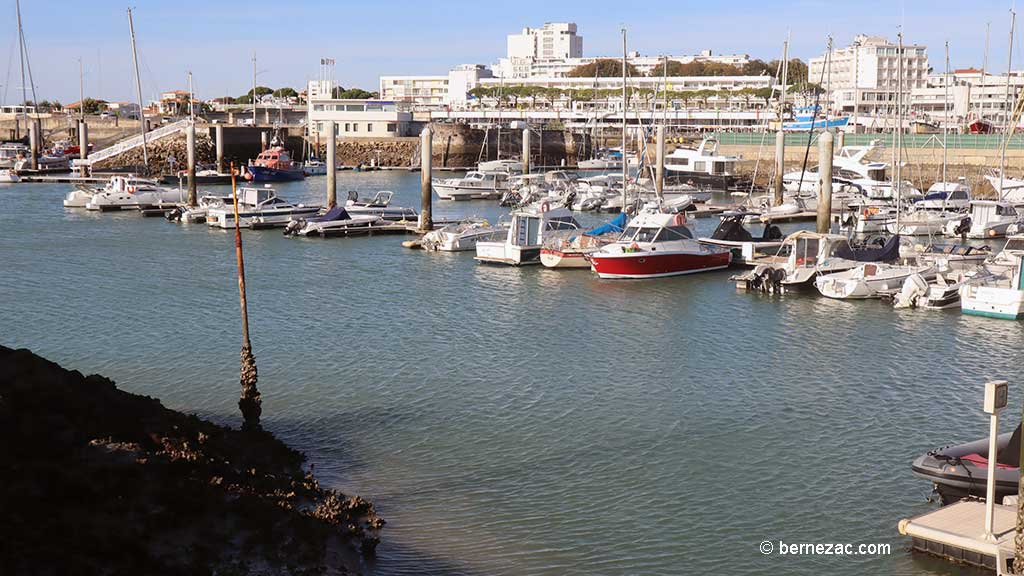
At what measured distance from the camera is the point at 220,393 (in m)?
21.0

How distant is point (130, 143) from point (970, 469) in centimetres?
8255

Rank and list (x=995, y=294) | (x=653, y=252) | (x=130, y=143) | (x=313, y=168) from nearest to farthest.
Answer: (x=995, y=294) → (x=653, y=252) → (x=130, y=143) → (x=313, y=168)

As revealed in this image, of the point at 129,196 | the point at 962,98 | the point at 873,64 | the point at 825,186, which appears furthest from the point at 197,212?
the point at 873,64

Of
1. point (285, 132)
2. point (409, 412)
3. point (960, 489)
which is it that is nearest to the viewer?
point (960, 489)

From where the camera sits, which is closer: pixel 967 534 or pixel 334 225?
pixel 967 534

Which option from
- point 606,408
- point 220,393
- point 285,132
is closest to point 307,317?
point 220,393

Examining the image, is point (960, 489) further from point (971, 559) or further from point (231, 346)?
point (231, 346)

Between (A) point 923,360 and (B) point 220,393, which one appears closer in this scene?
(B) point 220,393

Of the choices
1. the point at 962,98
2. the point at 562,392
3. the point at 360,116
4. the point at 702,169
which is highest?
the point at 962,98

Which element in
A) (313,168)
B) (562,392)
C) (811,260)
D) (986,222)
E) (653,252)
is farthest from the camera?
(313,168)

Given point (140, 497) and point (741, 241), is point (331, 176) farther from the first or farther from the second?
point (140, 497)

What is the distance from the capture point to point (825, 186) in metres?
40.1

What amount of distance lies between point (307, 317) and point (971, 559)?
A: 1972cm

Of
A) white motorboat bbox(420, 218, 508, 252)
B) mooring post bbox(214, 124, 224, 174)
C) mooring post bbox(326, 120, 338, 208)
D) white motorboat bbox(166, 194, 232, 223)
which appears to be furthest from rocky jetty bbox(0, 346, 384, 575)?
mooring post bbox(214, 124, 224, 174)
